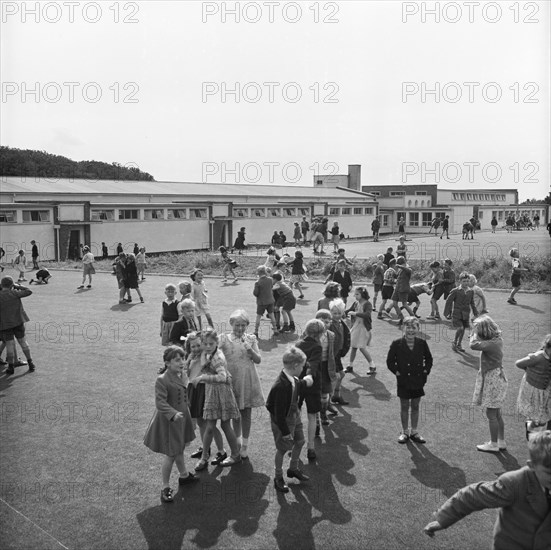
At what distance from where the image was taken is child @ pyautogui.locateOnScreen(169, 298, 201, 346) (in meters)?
9.03

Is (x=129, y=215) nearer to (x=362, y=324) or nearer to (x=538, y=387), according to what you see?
(x=362, y=324)

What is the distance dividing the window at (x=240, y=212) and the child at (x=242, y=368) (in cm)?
4132

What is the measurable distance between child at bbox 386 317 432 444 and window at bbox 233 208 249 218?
135ft

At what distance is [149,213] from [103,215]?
386cm

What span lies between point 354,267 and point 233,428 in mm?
18791

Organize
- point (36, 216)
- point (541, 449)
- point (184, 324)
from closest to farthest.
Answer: point (541, 449) → point (184, 324) → point (36, 216)

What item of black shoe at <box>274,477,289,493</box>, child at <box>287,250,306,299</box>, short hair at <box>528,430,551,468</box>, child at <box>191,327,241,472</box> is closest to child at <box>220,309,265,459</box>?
child at <box>191,327,241,472</box>

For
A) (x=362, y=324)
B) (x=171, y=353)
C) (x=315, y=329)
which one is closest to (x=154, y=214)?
(x=362, y=324)

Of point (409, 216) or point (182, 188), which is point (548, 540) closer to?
point (182, 188)

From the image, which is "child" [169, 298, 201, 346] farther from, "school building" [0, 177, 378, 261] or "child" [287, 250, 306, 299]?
"school building" [0, 177, 378, 261]

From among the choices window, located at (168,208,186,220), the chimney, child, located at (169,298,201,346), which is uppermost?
the chimney

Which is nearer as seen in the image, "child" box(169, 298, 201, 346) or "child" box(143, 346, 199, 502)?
"child" box(143, 346, 199, 502)

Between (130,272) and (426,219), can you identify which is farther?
(426,219)

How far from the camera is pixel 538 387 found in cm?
645
